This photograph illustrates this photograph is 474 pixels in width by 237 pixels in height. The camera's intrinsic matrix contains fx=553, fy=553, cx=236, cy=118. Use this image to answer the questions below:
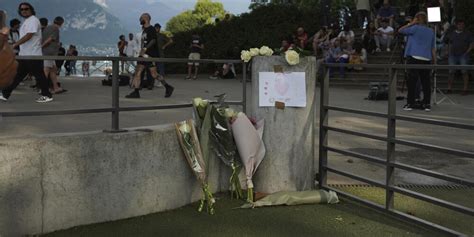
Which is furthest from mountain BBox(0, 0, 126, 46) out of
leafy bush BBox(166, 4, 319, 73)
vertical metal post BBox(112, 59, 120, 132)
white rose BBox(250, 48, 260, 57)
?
vertical metal post BBox(112, 59, 120, 132)

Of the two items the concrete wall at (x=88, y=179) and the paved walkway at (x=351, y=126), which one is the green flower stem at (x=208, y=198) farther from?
the paved walkway at (x=351, y=126)

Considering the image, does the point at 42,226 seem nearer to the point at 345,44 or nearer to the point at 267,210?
the point at 267,210

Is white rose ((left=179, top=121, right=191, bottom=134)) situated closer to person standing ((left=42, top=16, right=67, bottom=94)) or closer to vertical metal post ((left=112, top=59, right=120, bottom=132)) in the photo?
vertical metal post ((left=112, top=59, right=120, bottom=132))

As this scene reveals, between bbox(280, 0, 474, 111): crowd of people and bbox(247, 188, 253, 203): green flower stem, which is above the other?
bbox(280, 0, 474, 111): crowd of people

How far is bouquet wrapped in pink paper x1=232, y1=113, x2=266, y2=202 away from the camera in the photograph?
18.4 feet

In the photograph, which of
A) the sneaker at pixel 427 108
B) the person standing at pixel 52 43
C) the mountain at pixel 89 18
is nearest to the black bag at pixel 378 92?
the sneaker at pixel 427 108

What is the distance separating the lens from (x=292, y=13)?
25469mm

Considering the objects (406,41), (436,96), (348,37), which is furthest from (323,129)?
(348,37)

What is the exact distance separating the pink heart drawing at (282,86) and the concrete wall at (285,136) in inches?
4.9

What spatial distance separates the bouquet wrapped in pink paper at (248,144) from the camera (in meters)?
5.61

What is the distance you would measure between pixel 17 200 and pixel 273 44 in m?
21.2

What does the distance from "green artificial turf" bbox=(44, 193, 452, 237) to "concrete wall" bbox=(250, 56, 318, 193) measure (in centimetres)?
43

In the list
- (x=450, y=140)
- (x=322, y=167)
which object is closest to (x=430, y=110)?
(x=450, y=140)

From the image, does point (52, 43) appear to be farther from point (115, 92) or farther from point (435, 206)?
point (435, 206)
